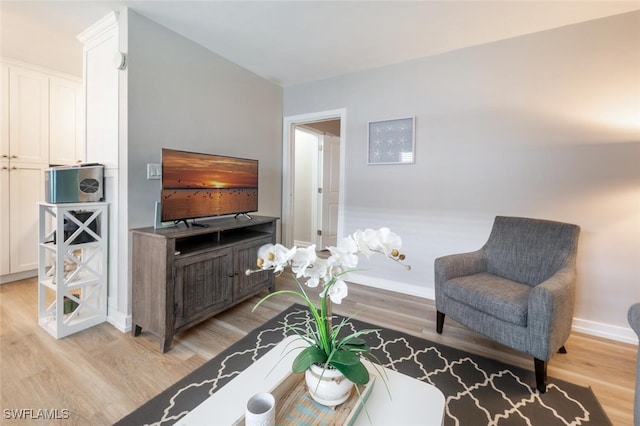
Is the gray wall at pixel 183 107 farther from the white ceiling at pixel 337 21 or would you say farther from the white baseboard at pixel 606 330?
the white baseboard at pixel 606 330

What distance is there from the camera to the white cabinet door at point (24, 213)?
9.26ft

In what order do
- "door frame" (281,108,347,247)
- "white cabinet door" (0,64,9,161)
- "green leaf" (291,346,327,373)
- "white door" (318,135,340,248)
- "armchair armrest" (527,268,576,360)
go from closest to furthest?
1. "green leaf" (291,346,327,373)
2. "armchair armrest" (527,268,576,360)
3. "white cabinet door" (0,64,9,161)
4. "door frame" (281,108,347,247)
5. "white door" (318,135,340,248)

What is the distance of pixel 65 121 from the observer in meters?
3.12

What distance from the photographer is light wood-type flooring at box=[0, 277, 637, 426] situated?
1.34 metres

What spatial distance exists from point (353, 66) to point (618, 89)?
83.6 inches

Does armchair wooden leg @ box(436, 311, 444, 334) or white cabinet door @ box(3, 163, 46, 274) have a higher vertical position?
white cabinet door @ box(3, 163, 46, 274)

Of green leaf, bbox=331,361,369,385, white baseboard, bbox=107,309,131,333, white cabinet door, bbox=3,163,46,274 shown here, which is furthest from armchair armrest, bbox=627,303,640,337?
white cabinet door, bbox=3,163,46,274

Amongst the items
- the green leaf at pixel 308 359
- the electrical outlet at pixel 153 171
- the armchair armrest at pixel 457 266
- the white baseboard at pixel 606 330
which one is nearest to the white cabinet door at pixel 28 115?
the electrical outlet at pixel 153 171

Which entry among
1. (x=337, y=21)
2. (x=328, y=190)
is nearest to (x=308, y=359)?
(x=337, y=21)

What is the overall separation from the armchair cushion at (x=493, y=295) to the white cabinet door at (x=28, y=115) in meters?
4.22

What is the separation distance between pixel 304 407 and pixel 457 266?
60.2 inches

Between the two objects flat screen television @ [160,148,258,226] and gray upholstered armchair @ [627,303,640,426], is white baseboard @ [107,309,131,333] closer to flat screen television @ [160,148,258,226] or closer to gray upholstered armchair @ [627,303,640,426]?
flat screen television @ [160,148,258,226]

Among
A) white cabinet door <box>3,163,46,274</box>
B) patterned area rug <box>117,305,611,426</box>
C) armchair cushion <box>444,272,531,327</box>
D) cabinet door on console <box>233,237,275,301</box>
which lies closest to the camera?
patterned area rug <box>117,305,611,426</box>

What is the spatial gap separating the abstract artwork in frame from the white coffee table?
7.17ft
